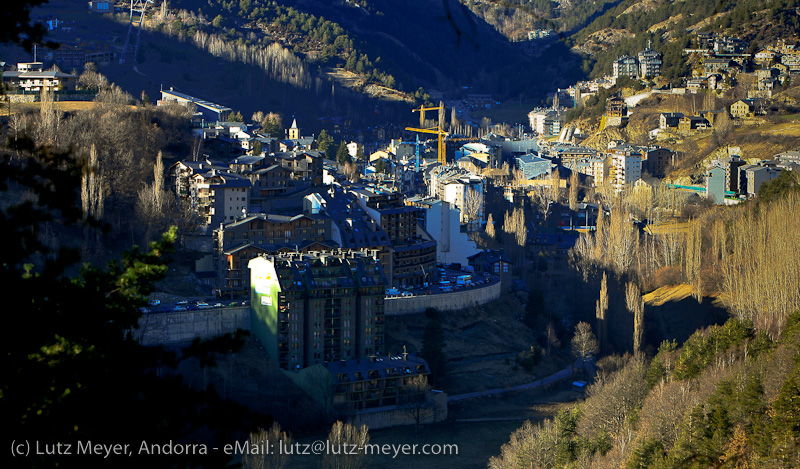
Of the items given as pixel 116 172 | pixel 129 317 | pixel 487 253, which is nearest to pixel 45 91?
pixel 116 172

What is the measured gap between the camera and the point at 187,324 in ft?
65.6

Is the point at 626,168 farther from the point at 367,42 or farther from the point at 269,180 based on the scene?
the point at 367,42

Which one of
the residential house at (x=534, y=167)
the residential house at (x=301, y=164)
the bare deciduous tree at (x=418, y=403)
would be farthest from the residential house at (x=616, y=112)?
the bare deciduous tree at (x=418, y=403)

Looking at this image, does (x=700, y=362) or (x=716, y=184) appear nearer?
(x=700, y=362)

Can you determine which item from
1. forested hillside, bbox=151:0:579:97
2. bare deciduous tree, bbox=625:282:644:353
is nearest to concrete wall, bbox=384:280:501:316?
bare deciduous tree, bbox=625:282:644:353

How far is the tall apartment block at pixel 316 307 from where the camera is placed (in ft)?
65.4

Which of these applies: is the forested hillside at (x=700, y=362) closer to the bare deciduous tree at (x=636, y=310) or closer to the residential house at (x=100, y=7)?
the bare deciduous tree at (x=636, y=310)

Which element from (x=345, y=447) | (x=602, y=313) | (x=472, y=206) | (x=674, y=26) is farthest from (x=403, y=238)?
(x=674, y=26)

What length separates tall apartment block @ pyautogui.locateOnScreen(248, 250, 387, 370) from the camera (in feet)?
65.4

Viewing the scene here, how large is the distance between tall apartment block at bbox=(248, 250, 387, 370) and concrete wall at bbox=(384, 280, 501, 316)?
1.70 metres

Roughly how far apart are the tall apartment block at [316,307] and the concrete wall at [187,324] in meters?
0.46

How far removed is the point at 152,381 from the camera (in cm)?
411

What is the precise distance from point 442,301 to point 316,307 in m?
4.16

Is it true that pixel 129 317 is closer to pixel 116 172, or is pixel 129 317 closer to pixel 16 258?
pixel 16 258
